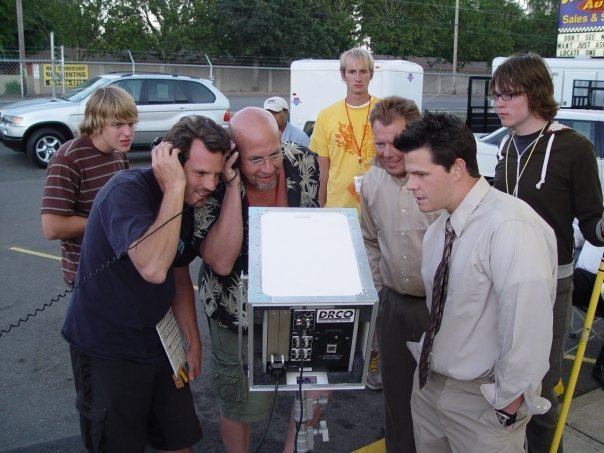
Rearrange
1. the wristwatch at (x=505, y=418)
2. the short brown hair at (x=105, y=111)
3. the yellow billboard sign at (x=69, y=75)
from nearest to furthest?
the wristwatch at (x=505, y=418) → the short brown hair at (x=105, y=111) → the yellow billboard sign at (x=69, y=75)

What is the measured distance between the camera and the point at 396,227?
262 centimetres

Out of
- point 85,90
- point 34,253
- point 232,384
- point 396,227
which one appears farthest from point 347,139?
point 85,90

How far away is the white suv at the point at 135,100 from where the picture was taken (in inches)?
429

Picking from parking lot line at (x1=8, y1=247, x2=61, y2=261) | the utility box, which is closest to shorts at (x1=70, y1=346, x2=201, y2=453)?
the utility box

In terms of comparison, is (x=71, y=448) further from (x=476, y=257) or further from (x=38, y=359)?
(x=476, y=257)

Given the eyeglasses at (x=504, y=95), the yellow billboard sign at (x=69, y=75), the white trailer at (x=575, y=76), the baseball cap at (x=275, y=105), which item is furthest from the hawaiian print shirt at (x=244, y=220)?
the yellow billboard sign at (x=69, y=75)

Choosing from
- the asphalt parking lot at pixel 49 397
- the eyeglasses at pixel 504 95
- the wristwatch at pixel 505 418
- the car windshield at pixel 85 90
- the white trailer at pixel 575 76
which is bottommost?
the asphalt parking lot at pixel 49 397

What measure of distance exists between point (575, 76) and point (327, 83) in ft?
18.1

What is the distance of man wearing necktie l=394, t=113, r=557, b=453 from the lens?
175 centimetres

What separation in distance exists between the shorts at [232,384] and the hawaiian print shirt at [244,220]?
0.08 meters

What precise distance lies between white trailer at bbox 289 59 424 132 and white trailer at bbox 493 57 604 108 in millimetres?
3290

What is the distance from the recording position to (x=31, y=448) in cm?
312

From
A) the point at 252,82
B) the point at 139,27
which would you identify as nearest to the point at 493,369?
the point at 252,82

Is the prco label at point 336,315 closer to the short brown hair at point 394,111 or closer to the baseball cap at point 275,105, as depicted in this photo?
the short brown hair at point 394,111
